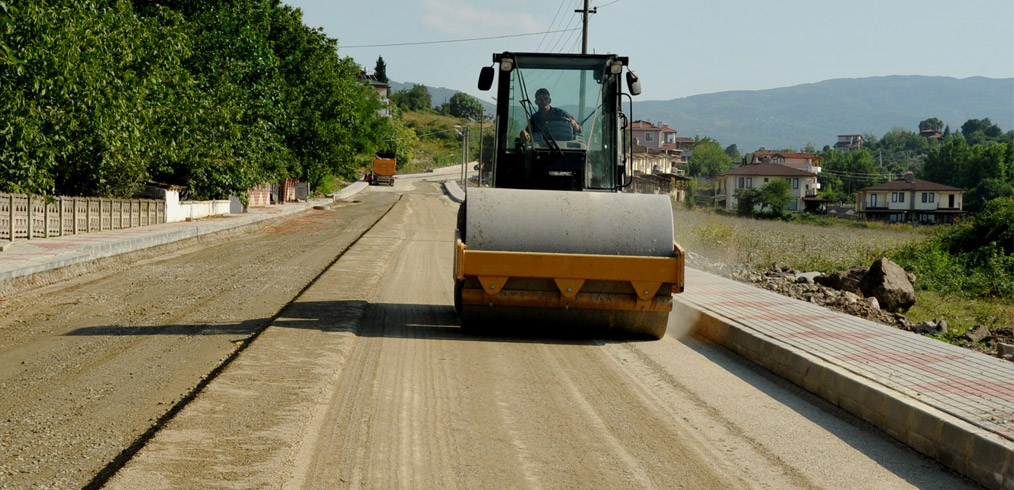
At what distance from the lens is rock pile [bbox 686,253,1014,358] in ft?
42.7

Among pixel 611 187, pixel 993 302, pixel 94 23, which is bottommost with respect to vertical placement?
pixel 993 302

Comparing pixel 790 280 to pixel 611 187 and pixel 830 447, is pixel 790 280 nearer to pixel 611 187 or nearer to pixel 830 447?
pixel 611 187

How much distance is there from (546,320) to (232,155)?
2948 cm

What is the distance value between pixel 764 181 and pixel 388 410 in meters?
128

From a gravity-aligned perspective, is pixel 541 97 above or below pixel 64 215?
above

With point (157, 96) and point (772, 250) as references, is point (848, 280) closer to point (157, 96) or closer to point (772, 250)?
point (772, 250)

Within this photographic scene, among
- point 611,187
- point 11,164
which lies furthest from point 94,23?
point 611,187

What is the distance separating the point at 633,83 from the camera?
37.9ft

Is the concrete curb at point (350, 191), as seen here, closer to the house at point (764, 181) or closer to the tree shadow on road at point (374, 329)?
the house at point (764, 181)

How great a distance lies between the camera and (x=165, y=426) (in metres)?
5.75

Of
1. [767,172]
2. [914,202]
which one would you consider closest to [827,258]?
[914,202]

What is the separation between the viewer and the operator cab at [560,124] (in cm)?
1163

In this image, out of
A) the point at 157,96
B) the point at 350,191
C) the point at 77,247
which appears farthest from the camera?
the point at 350,191

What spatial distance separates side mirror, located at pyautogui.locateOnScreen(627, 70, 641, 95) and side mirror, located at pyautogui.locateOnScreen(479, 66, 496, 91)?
5.50ft
